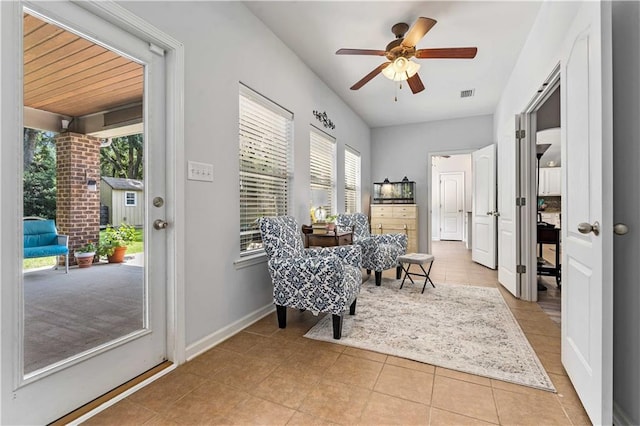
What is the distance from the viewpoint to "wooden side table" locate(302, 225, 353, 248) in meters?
3.15

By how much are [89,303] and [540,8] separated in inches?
163

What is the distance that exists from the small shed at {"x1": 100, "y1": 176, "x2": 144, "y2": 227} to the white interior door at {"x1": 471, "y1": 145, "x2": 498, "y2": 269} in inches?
182

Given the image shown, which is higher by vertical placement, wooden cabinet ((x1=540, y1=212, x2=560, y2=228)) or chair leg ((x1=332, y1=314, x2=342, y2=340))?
wooden cabinet ((x1=540, y1=212, x2=560, y2=228))

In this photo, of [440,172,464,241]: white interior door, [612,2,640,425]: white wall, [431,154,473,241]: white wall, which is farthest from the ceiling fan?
[440,172,464,241]: white interior door

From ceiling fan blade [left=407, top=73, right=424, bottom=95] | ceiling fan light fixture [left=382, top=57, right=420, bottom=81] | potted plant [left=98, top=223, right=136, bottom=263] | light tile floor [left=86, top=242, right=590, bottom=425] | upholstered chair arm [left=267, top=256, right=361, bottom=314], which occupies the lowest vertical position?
light tile floor [left=86, top=242, right=590, bottom=425]

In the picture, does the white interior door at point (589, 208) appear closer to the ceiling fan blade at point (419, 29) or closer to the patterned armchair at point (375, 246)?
the ceiling fan blade at point (419, 29)

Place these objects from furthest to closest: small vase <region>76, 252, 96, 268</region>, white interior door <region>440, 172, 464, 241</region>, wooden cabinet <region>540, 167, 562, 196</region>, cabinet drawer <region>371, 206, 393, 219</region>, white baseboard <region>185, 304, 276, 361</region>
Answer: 1. white interior door <region>440, 172, 464, 241</region>
2. wooden cabinet <region>540, 167, 562, 196</region>
3. cabinet drawer <region>371, 206, 393, 219</region>
4. white baseboard <region>185, 304, 276, 361</region>
5. small vase <region>76, 252, 96, 268</region>

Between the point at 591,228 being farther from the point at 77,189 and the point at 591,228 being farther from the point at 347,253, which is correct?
the point at 77,189

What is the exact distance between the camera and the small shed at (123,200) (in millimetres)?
1710

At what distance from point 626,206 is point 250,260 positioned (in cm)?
248

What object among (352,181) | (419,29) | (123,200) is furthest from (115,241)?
(352,181)

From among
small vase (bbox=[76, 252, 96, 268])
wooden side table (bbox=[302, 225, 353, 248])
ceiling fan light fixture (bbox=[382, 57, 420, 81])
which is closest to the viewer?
small vase (bbox=[76, 252, 96, 268])

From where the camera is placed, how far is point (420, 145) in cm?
621

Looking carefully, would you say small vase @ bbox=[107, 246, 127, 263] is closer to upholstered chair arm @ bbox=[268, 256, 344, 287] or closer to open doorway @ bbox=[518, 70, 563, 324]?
upholstered chair arm @ bbox=[268, 256, 344, 287]
